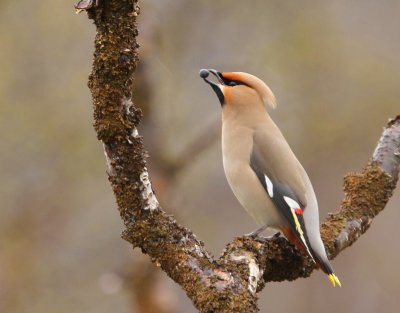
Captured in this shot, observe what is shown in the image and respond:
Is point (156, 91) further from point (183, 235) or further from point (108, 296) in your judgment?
point (183, 235)

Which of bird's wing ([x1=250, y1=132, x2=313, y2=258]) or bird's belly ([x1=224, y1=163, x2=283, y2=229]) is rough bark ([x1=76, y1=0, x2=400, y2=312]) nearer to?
bird's wing ([x1=250, y1=132, x2=313, y2=258])

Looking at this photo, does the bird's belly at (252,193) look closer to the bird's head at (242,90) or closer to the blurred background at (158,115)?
the bird's head at (242,90)

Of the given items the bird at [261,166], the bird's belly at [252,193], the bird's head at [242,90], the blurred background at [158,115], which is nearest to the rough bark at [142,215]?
the bird at [261,166]

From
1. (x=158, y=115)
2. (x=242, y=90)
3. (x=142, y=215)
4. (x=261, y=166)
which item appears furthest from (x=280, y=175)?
(x=158, y=115)

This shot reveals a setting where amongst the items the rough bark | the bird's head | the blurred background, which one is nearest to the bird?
the bird's head

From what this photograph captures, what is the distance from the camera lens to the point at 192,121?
9312 millimetres

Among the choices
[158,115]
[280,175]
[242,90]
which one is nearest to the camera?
[280,175]

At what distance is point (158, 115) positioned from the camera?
8180 mm

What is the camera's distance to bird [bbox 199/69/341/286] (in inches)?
187

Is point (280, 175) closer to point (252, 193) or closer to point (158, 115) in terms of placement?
point (252, 193)

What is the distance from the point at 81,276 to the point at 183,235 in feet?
18.9

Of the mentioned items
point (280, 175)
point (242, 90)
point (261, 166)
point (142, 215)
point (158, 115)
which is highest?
point (158, 115)

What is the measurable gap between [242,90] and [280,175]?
770mm

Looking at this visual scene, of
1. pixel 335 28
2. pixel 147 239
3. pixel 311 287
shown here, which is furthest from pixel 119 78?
pixel 311 287
